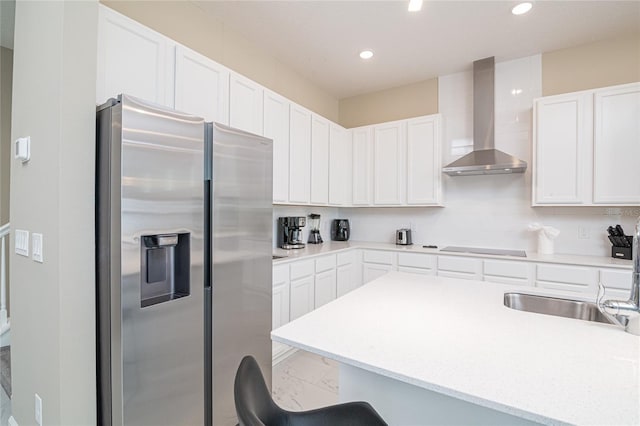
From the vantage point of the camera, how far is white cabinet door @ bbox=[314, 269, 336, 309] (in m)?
2.98

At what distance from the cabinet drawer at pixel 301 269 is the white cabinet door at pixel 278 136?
62 cm

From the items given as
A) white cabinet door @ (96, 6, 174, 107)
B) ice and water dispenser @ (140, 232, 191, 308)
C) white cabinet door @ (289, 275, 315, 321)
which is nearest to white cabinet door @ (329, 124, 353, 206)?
white cabinet door @ (289, 275, 315, 321)

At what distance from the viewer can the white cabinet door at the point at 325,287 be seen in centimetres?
298

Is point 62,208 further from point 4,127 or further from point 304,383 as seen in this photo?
point 4,127

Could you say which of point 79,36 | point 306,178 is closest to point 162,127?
point 79,36

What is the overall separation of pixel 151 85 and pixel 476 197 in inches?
131

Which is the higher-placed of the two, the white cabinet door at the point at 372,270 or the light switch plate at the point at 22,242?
the light switch plate at the point at 22,242

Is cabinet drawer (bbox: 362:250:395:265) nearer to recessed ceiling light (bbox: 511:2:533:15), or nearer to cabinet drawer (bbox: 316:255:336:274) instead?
cabinet drawer (bbox: 316:255:336:274)

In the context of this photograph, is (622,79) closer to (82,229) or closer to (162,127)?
(162,127)

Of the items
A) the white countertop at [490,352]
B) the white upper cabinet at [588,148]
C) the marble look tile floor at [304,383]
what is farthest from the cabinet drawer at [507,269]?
the marble look tile floor at [304,383]

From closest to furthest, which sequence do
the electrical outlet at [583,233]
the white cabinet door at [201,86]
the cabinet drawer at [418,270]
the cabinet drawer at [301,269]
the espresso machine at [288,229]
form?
the white cabinet door at [201,86] < the cabinet drawer at [301,269] < the electrical outlet at [583,233] < the cabinet drawer at [418,270] < the espresso machine at [288,229]

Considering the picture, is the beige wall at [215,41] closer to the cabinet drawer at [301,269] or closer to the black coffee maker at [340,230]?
the black coffee maker at [340,230]

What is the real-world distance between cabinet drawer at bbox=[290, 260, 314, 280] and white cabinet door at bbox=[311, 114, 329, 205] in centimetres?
77

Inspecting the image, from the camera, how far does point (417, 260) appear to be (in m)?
3.20
